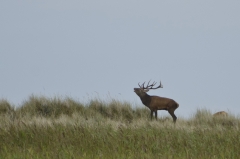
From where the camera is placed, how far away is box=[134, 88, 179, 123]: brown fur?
54.9 feet

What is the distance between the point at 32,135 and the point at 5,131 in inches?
25.2

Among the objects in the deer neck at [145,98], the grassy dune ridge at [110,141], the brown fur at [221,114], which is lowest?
the brown fur at [221,114]

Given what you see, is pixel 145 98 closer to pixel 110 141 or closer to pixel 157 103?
pixel 157 103

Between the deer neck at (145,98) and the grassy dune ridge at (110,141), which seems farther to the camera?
the deer neck at (145,98)

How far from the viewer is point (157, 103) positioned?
16.7 metres

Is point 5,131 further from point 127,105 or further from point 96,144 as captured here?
point 127,105

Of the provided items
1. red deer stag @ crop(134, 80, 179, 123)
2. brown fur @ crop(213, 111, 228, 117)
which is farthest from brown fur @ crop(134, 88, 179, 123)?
brown fur @ crop(213, 111, 228, 117)

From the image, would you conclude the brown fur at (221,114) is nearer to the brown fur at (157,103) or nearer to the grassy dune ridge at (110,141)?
the brown fur at (157,103)

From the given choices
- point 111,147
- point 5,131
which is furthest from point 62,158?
point 5,131

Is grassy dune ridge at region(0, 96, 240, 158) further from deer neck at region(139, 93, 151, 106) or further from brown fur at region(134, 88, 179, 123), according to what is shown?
deer neck at region(139, 93, 151, 106)

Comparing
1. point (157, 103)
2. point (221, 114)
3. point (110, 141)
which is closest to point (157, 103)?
point (157, 103)

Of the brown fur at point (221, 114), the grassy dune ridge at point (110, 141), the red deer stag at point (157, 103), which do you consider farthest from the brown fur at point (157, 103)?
the grassy dune ridge at point (110, 141)

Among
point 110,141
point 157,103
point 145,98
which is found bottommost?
point 110,141

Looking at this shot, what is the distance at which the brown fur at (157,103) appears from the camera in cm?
1672
